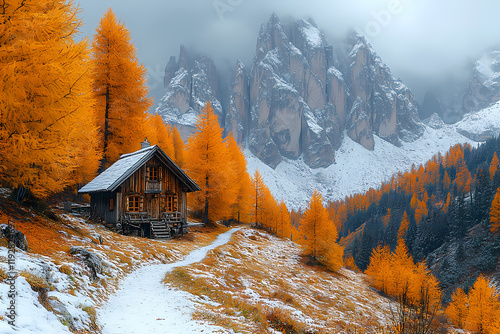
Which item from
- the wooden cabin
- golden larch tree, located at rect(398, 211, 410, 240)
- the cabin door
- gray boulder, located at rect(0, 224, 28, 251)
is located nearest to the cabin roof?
the wooden cabin

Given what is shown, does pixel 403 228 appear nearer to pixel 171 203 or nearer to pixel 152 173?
pixel 171 203

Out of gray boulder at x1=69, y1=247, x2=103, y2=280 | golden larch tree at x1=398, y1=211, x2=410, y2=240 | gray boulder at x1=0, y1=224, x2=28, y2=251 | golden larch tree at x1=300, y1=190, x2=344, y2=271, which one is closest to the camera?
gray boulder at x1=0, y1=224, x2=28, y2=251

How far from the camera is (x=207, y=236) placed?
30.1m

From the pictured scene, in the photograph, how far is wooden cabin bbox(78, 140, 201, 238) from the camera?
24047mm

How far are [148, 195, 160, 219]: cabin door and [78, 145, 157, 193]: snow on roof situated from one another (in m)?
3.70

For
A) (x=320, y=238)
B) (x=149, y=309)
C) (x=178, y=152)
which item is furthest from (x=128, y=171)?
(x=178, y=152)

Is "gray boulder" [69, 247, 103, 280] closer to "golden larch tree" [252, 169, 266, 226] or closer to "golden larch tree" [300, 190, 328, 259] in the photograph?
"golden larch tree" [300, 190, 328, 259]

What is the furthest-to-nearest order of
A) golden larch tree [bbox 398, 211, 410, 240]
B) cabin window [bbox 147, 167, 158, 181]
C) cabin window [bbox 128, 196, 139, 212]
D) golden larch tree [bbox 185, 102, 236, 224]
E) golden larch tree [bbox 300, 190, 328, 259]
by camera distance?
1. golden larch tree [bbox 398, 211, 410, 240]
2. golden larch tree [bbox 300, 190, 328, 259]
3. golden larch tree [bbox 185, 102, 236, 224]
4. cabin window [bbox 147, 167, 158, 181]
5. cabin window [bbox 128, 196, 139, 212]

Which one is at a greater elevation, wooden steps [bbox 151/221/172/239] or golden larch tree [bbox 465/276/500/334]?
wooden steps [bbox 151/221/172/239]

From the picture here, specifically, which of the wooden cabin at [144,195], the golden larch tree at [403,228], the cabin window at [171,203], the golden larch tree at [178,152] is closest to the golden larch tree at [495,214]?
the golden larch tree at [403,228]

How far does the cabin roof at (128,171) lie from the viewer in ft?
74.5

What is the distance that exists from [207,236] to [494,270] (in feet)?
227

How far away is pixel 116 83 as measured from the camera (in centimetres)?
2698

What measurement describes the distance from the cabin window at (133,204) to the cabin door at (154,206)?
1.05 metres
